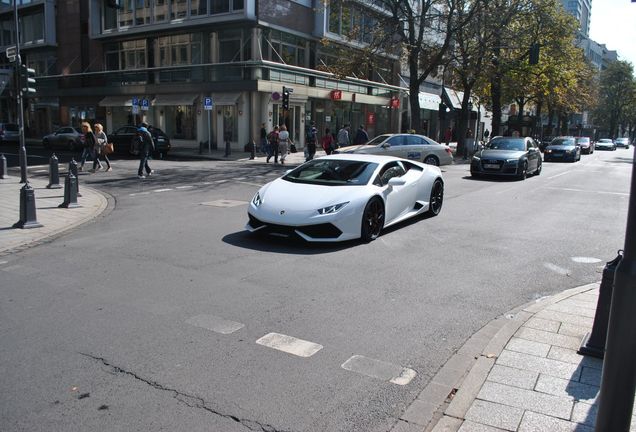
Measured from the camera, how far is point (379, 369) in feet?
13.7

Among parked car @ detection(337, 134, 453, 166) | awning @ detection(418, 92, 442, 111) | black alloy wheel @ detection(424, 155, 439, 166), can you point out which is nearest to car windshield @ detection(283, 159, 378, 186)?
parked car @ detection(337, 134, 453, 166)

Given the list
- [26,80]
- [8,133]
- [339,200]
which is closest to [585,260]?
[339,200]

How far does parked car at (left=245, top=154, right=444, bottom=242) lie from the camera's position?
793 cm

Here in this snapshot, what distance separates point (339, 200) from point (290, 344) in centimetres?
376

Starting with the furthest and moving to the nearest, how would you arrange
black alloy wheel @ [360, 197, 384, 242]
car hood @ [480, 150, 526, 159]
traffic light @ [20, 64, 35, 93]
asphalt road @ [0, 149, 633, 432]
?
car hood @ [480, 150, 526, 159] < traffic light @ [20, 64, 35, 93] < black alloy wheel @ [360, 197, 384, 242] < asphalt road @ [0, 149, 633, 432]

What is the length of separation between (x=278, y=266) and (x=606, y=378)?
15.8 ft

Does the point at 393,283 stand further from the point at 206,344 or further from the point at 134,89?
the point at 134,89

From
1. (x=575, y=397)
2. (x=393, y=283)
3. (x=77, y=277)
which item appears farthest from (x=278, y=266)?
(x=575, y=397)

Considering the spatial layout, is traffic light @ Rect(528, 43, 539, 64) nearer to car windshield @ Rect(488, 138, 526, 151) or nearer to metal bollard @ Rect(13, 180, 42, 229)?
car windshield @ Rect(488, 138, 526, 151)

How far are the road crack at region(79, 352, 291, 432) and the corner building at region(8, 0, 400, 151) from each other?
26237 millimetres

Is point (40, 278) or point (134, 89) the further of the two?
point (134, 89)

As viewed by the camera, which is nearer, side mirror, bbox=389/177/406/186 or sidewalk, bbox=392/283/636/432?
sidewalk, bbox=392/283/636/432

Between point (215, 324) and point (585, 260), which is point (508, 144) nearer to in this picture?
point (585, 260)

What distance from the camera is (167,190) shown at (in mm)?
15172
